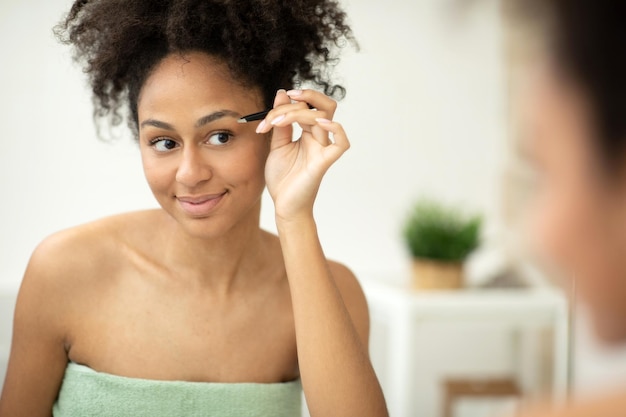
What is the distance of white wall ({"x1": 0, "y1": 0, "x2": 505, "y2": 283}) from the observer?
3338 mm

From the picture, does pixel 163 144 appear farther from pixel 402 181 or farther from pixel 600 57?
pixel 402 181

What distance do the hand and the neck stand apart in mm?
193

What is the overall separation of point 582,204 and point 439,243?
2.46 metres

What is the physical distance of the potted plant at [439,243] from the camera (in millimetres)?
3078

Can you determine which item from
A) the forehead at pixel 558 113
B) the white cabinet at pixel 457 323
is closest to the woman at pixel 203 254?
the forehead at pixel 558 113

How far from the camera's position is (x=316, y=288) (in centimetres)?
145

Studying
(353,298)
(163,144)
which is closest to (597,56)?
(163,144)

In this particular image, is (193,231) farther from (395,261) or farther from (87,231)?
(395,261)

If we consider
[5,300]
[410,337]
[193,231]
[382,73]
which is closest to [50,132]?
[5,300]

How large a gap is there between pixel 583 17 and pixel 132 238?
46.3 inches

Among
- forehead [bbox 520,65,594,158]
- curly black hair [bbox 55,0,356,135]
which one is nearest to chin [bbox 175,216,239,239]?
curly black hair [bbox 55,0,356,135]

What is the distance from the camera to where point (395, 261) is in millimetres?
3766

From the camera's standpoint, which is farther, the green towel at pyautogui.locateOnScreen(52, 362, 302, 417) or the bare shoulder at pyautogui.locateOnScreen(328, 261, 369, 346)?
the bare shoulder at pyautogui.locateOnScreen(328, 261, 369, 346)

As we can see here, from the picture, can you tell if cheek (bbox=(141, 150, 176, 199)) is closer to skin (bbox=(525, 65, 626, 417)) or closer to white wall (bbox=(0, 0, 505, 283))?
skin (bbox=(525, 65, 626, 417))
